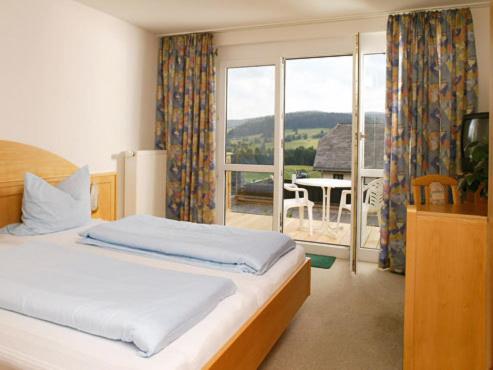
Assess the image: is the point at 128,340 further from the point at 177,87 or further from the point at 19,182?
the point at 177,87

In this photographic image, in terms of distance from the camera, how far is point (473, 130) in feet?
11.5

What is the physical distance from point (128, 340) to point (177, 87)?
151 inches

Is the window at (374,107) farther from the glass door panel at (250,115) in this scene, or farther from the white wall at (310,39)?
the glass door panel at (250,115)

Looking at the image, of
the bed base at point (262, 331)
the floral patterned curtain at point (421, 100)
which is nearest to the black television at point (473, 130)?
the floral patterned curtain at point (421, 100)

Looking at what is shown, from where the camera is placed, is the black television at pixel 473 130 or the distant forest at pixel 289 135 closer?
the black television at pixel 473 130

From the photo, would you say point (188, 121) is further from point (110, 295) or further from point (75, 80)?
point (110, 295)

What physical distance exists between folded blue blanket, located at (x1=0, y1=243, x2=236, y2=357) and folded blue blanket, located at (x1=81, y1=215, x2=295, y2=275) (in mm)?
376

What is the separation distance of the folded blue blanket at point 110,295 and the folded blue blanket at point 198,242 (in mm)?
376

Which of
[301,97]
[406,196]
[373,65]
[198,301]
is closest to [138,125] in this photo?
[301,97]

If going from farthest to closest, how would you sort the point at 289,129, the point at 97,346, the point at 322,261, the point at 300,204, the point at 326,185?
1. the point at 289,129
2. the point at 326,185
3. the point at 300,204
4. the point at 322,261
5. the point at 97,346

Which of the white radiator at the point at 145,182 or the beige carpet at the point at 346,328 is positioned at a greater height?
the white radiator at the point at 145,182

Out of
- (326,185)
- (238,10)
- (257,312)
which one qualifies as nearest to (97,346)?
(257,312)

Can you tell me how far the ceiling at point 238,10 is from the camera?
3797 millimetres

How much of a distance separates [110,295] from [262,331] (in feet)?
2.62
